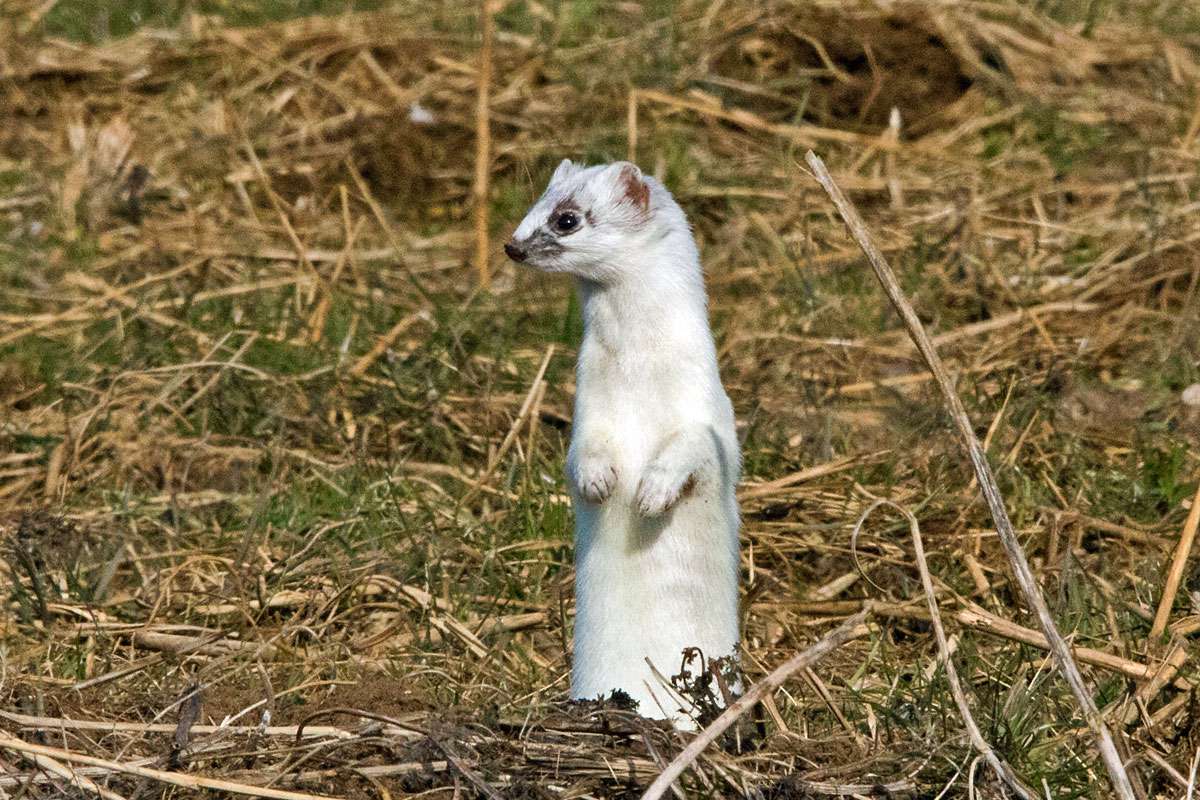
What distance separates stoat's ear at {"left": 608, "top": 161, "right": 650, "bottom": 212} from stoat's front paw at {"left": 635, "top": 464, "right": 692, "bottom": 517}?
0.62 metres

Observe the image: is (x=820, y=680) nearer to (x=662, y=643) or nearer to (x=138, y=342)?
(x=662, y=643)

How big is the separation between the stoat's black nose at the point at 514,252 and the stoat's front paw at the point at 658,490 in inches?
22.3

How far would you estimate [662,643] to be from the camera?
139 inches

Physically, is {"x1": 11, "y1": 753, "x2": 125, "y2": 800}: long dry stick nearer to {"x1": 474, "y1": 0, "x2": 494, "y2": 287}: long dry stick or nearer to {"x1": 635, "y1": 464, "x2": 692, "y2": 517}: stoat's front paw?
{"x1": 635, "y1": 464, "x2": 692, "y2": 517}: stoat's front paw

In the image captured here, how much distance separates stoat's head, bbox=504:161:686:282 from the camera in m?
3.67

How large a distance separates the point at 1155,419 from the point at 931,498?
3.32 ft

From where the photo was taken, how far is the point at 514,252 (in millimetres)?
3693

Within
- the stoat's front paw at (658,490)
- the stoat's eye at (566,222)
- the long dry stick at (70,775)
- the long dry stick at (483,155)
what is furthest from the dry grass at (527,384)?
the stoat's eye at (566,222)

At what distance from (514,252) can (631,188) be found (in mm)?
288

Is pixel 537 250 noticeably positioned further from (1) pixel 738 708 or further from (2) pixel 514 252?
(1) pixel 738 708

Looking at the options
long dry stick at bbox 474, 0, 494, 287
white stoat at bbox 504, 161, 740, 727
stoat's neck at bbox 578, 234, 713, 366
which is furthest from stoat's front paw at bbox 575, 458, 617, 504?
long dry stick at bbox 474, 0, 494, 287

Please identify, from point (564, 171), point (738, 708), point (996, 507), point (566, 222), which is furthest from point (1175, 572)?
point (564, 171)

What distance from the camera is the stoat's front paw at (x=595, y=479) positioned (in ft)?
11.5

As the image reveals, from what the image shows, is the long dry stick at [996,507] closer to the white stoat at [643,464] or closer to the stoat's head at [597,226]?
the white stoat at [643,464]
